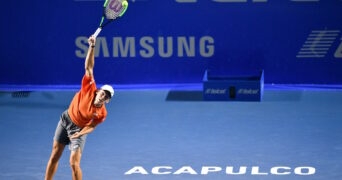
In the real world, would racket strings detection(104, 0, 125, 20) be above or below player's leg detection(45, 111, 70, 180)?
above

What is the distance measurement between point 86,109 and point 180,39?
6.49 metres

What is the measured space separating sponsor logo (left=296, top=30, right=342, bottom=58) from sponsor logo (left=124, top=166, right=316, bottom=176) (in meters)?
4.97

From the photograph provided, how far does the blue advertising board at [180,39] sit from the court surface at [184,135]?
420 mm

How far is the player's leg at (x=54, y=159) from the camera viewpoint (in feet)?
39.8

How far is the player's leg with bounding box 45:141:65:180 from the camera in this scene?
39.8 ft

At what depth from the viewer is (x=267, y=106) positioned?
56.6 feet

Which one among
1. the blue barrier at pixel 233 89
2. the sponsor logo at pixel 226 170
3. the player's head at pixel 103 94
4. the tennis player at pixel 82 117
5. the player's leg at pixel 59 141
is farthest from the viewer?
the blue barrier at pixel 233 89

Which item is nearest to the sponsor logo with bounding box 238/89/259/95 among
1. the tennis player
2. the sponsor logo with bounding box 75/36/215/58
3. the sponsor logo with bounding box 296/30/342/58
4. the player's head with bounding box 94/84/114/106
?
the sponsor logo with bounding box 75/36/215/58

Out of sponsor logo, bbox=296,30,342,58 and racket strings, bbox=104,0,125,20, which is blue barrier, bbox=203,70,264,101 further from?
racket strings, bbox=104,0,125,20

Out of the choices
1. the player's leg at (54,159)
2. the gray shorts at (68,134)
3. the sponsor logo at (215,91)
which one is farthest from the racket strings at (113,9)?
the sponsor logo at (215,91)

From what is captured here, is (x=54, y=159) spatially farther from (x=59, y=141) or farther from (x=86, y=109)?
(x=86, y=109)

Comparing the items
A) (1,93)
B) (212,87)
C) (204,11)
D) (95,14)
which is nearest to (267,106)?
(212,87)

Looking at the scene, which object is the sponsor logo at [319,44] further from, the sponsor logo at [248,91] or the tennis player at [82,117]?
the tennis player at [82,117]

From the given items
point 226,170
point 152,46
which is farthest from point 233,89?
point 226,170
